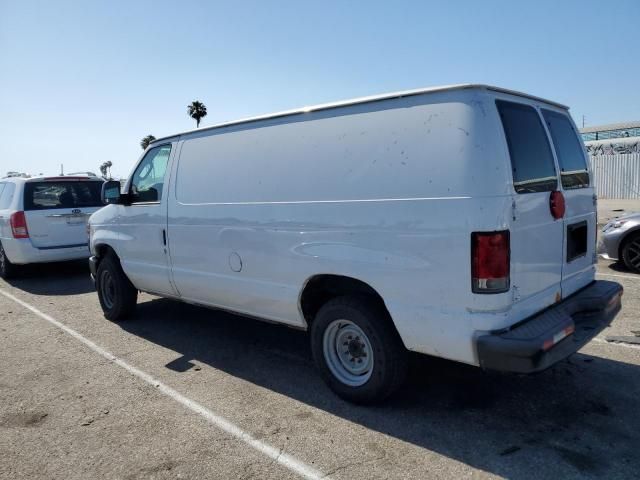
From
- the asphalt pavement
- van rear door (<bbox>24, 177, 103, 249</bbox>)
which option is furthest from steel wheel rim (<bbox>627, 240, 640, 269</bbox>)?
van rear door (<bbox>24, 177, 103, 249</bbox>)

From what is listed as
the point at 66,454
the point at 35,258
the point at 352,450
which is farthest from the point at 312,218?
the point at 35,258

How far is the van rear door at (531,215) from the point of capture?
3.19 m

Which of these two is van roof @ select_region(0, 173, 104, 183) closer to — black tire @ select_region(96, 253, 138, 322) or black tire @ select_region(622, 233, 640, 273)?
black tire @ select_region(96, 253, 138, 322)

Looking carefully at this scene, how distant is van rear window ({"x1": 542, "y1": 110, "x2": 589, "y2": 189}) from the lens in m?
3.85

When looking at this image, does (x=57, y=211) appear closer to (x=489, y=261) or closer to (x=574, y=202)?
(x=489, y=261)

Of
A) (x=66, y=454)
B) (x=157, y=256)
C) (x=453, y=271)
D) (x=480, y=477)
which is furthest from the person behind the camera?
(x=157, y=256)

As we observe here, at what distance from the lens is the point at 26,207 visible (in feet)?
29.0

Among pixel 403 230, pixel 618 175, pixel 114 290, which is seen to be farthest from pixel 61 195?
pixel 618 175

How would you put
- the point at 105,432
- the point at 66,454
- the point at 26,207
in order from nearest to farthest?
the point at 66,454
the point at 105,432
the point at 26,207

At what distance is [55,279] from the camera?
382 inches

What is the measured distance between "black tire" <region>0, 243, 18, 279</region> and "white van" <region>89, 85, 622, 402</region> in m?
6.46

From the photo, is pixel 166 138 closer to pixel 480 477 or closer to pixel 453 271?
pixel 453 271

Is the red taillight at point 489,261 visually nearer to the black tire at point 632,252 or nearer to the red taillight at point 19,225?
the black tire at point 632,252

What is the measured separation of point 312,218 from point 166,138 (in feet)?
8.20
